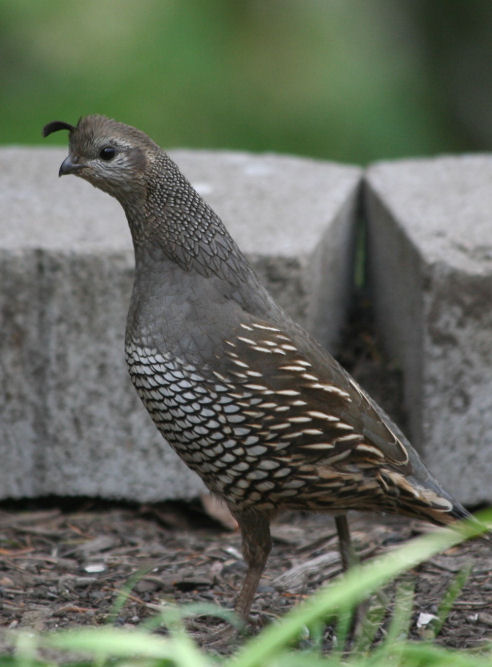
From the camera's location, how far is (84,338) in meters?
4.38

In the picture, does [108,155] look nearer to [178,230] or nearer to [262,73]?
[178,230]

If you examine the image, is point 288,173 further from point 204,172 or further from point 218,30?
point 218,30

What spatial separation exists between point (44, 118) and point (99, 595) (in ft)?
19.3

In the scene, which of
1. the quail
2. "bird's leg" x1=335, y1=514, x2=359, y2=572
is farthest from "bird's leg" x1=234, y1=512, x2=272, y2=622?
"bird's leg" x1=335, y1=514, x2=359, y2=572

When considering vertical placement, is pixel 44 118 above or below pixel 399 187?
above

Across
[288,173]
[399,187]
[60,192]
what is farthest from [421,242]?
[60,192]

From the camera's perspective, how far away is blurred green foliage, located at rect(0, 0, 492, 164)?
9047 millimetres

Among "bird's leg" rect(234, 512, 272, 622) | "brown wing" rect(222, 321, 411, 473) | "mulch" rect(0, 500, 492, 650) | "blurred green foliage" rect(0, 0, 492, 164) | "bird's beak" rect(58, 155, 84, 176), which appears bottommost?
"mulch" rect(0, 500, 492, 650)

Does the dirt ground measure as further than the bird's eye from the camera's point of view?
Yes

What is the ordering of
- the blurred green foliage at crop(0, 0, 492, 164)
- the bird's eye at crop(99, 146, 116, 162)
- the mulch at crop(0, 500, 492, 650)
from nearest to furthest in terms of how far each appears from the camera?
the bird's eye at crop(99, 146, 116, 162) < the mulch at crop(0, 500, 492, 650) < the blurred green foliage at crop(0, 0, 492, 164)

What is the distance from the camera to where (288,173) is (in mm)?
5547

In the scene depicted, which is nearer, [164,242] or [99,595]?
[164,242]

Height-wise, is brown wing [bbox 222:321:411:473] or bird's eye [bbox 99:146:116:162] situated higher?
bird's eye [bbox 99:146:116:162]

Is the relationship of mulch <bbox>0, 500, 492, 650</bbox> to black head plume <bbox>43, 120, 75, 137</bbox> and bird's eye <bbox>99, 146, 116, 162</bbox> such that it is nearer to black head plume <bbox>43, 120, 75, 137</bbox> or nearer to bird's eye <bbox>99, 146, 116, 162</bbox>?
bird's eye <bbox>99, 146, 116, 162</bbox>
